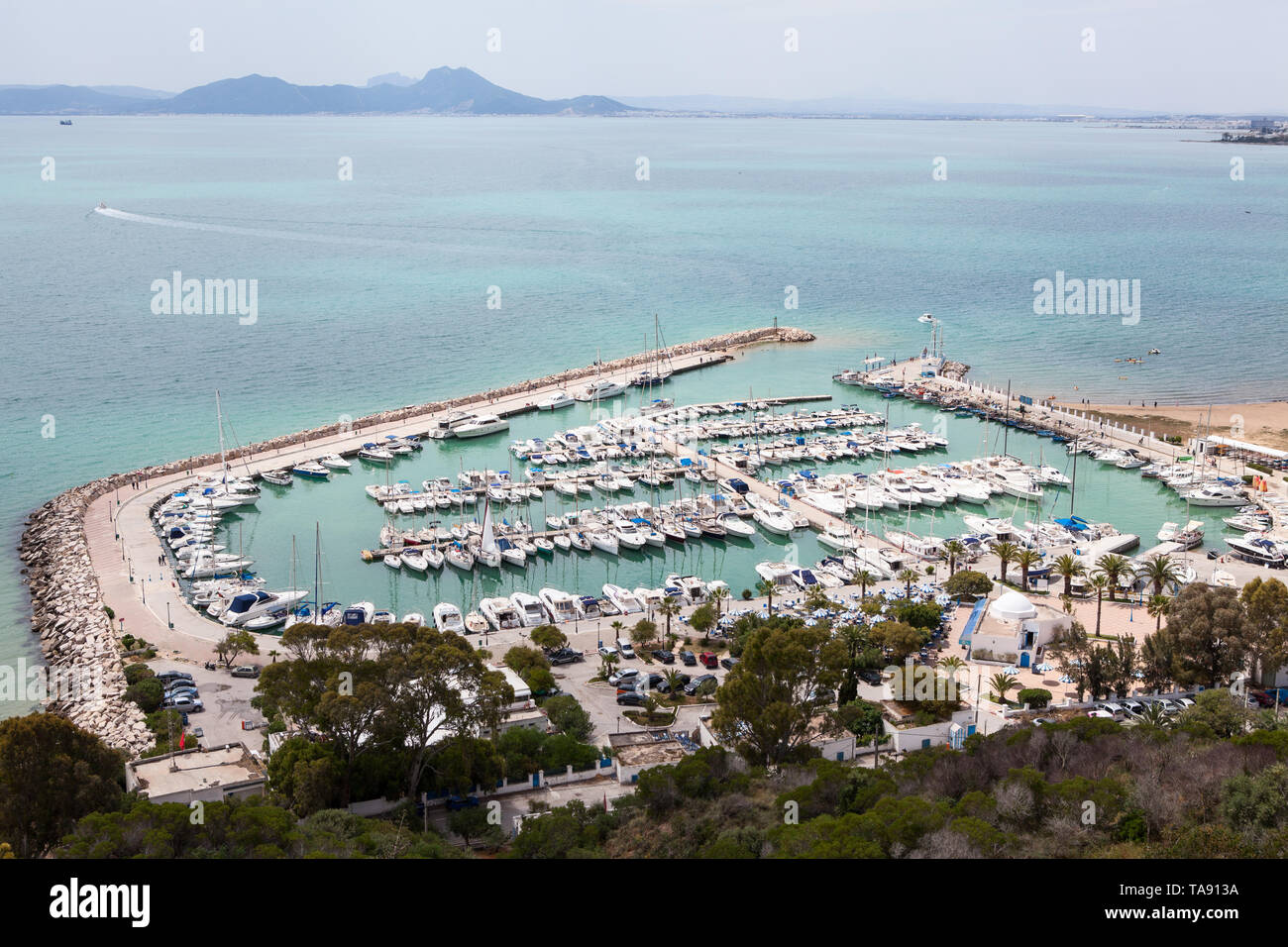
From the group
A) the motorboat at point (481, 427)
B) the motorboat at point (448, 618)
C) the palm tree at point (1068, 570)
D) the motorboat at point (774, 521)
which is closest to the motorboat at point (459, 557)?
the motorboat at point (448, 618)

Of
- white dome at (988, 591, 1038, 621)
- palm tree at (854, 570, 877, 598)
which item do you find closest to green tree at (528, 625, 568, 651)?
palm tree at (854, 570, 877, 598)

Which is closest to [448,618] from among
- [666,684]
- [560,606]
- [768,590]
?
[560,606]

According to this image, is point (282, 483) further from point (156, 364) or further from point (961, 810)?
point (961, 810)

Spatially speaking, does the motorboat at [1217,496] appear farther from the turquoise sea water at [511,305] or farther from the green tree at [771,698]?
the green tree at [771,698]
